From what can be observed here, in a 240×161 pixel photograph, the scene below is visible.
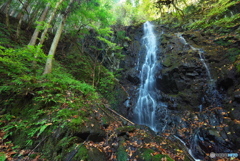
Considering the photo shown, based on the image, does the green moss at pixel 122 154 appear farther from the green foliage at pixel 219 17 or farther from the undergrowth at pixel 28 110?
the green foliage at pixel 219 17

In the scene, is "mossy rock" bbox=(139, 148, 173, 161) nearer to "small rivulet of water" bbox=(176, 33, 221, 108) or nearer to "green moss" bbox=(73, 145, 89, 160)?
"green moss" bbox=(73, 145, 89, 160)

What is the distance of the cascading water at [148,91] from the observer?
31.5ft

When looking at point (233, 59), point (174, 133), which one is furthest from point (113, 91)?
point (233, 59)

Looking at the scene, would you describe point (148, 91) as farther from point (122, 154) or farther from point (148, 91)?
point (122, 154)

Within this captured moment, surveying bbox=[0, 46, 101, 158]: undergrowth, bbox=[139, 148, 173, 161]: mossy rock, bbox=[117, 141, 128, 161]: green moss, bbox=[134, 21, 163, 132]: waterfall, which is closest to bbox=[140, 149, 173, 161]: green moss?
bbox=[139, 148, 173, 161]: mossy rock

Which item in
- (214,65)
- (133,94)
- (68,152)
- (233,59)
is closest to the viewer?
(68,152)

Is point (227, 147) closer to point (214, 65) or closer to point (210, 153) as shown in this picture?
point (210, 153)

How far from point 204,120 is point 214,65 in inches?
193

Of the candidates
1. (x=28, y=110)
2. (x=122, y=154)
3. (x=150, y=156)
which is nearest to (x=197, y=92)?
(x=150, y=156)

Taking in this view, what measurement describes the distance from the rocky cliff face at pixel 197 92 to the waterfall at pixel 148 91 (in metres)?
0.62

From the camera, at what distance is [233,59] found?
8.12m

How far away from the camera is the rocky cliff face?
19.4ft

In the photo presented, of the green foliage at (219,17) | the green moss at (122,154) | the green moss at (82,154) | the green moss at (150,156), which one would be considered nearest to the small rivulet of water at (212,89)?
the green foliage at (219,17)

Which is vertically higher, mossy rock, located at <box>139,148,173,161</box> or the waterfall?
the waterfall
